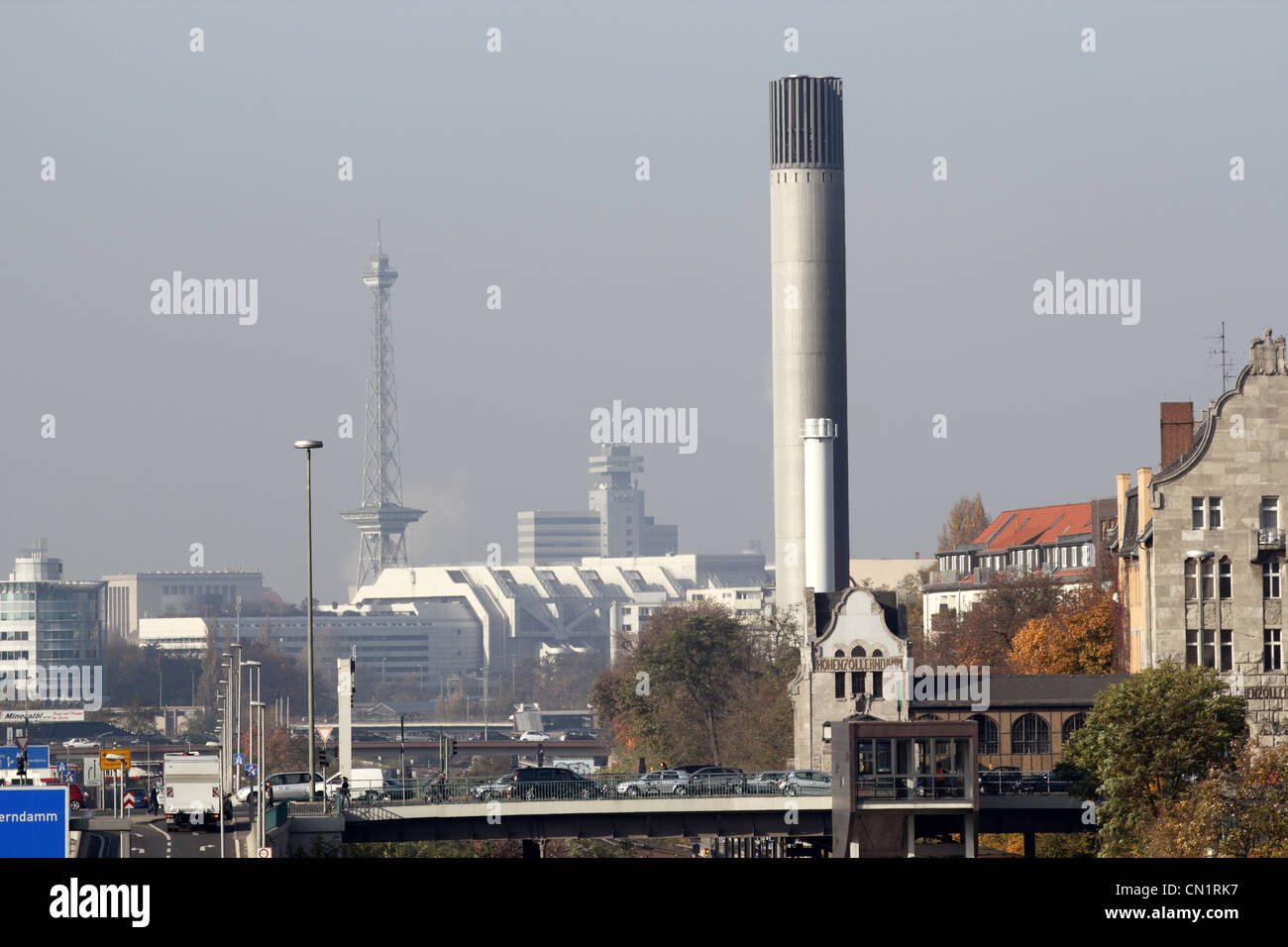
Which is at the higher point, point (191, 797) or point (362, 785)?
point (191, 797)

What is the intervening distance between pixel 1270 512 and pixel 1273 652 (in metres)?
6.98

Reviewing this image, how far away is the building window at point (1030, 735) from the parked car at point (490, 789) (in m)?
27.9

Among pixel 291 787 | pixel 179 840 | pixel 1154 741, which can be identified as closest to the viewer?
pixel 179 840

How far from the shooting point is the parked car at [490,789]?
3792 inches

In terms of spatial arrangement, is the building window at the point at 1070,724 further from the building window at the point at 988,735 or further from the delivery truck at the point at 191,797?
the delivery truck at the point at 191,797

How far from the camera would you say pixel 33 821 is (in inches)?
1230

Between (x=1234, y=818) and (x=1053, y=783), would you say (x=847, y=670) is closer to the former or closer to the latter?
(x=1053, y=783)

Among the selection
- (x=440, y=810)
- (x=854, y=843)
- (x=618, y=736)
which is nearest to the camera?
(x=854, y=843)

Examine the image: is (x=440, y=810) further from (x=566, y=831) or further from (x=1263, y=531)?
(x=1263, y=531)

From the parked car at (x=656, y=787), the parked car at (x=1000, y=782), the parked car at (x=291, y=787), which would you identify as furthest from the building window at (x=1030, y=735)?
the parked car at (x=291, y=787)

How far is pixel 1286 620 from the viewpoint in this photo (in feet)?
328

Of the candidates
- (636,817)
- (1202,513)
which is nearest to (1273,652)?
(1202,513)
